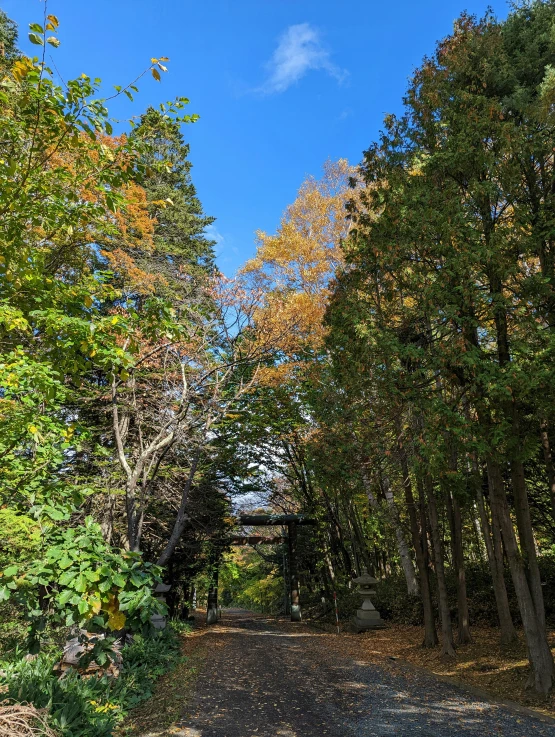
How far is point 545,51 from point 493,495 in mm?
6932

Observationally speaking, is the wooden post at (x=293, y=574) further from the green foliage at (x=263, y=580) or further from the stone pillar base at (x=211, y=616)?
the stone pillar base at (x=211, y=616)

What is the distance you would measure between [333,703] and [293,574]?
40.4 feet

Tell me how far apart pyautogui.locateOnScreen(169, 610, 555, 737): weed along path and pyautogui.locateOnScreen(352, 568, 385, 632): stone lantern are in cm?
323

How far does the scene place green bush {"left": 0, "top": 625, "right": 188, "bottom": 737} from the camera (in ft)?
13.3

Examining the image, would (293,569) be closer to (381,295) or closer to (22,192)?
(381,295)

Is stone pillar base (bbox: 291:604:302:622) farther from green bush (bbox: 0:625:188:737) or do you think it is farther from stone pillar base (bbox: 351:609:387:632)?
green bush (bbox: 0:625:188:737)

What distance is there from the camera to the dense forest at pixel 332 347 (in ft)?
10.7

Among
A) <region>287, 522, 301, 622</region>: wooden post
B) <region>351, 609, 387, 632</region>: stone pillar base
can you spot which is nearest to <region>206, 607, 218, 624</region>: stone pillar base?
<region>287, 522, 301, 622</region>: wooden post

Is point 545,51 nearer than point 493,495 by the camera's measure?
Yes

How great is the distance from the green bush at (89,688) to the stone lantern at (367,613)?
553 centimetres

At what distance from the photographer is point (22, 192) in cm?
322

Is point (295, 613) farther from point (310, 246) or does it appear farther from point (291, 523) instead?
point (310, 246)

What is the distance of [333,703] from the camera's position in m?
5.81

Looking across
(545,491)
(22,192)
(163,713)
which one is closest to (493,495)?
(545,491)
